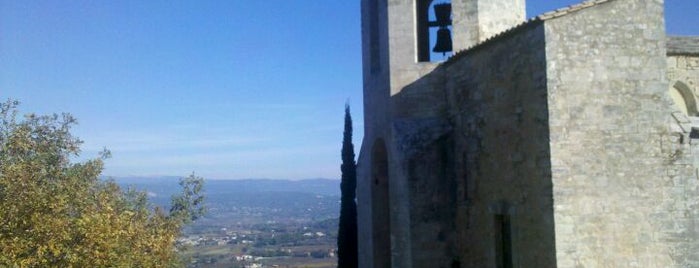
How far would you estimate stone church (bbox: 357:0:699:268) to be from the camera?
853cm

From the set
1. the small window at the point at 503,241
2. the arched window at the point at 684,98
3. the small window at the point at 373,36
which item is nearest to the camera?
the small window at the point at 503,241

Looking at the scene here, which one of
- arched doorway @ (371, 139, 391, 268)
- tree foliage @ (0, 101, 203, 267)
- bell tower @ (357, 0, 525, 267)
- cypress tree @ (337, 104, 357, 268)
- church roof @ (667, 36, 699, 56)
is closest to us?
tree foliage @ (0, 101, 203, 267)

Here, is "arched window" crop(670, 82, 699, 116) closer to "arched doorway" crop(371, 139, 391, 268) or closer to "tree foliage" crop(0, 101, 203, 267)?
"arched doorway" crop(371, 139, 391, 268)

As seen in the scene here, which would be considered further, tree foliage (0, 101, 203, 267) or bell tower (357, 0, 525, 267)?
bell tower (357, 0, 525, 267)

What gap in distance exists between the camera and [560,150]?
28.4 feet

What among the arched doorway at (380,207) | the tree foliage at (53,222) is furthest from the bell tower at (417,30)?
the tree foliage at (53,222)

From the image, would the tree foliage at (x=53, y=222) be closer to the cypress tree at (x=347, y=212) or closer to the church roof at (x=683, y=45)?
the cypress tree at (x=347, y=212)

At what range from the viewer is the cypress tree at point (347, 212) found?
17.8 metres

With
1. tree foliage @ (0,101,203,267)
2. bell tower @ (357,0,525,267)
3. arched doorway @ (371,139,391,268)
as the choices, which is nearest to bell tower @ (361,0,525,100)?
bell tower @ (357,0,525,267)

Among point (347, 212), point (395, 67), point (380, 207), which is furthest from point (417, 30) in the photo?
point (347, 212)

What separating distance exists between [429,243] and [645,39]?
526 centimetres

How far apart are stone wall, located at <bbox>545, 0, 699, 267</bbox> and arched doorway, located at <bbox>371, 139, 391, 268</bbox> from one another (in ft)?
20.0

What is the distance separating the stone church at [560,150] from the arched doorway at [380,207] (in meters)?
1.93

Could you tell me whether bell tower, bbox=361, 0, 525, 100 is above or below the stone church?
above
